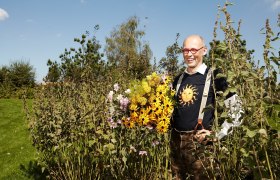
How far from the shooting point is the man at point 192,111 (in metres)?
3.37

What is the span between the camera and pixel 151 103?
3.40m

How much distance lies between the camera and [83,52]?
65.4ft

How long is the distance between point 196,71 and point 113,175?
1587 millimetres

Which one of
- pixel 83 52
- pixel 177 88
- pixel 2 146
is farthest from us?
pixel 83 52

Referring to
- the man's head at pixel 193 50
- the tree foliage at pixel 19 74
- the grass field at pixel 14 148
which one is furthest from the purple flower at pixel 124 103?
the tree foliage at pixel 19 74

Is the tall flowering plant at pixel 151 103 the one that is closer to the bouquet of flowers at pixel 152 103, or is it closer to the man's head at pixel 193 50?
the bouquet of flowers at pixel 152 103

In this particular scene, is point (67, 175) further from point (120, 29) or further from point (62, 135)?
point (120, 29)

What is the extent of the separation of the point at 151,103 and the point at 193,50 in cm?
73

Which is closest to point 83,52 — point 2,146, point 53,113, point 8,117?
point 8,117

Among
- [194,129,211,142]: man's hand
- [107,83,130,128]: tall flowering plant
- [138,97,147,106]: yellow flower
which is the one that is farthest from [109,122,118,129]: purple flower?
[194,129,211,142]: man's hand

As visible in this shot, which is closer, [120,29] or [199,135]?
[199,135]

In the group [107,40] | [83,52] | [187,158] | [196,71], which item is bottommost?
[187,158]

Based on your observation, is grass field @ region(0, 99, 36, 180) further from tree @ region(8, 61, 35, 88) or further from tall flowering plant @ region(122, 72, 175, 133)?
tree @ region(8, 61, 35, 88)

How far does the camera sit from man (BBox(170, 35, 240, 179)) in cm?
337
